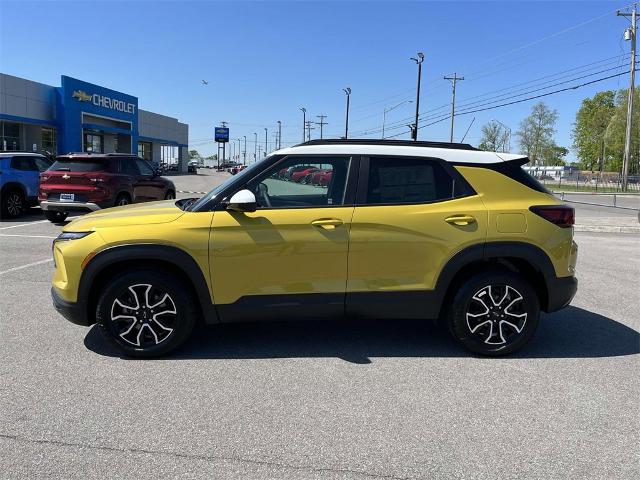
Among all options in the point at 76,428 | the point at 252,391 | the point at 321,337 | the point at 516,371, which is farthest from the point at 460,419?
the point at 76,428

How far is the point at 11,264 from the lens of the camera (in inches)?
311

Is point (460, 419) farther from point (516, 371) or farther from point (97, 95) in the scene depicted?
point (97, 95)

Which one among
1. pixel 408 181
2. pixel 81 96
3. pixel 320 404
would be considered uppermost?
pixel 81 96

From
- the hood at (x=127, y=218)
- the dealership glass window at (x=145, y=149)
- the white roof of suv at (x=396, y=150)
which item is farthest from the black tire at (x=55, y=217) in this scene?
the dealership glass window at (x=145, y=149)

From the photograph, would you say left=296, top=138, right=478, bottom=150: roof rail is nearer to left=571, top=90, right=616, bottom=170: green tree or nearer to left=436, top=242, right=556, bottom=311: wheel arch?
left=436, top=242, right=556, bottom=311: wheel arch

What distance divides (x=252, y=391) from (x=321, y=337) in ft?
4.20

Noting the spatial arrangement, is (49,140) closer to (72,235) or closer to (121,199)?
(121,199)

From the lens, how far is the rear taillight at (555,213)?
4.36m

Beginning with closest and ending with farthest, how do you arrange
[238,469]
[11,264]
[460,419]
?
[238,469] → [460,419] → [11,264]

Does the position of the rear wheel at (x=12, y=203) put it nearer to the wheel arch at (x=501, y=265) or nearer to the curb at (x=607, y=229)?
the wheel arch at (x=501, y=265)

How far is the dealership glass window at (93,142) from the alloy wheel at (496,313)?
1688 inches

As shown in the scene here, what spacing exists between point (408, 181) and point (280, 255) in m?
1.26

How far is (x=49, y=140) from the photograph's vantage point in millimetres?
38125

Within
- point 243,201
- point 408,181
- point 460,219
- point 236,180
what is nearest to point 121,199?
point 236,180
